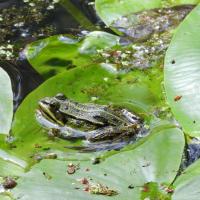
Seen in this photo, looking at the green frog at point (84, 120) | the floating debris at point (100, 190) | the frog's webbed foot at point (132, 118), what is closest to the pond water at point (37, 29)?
the green frog at point (84, 120)

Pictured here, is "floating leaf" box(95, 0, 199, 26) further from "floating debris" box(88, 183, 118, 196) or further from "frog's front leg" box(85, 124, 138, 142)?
"floating debris" box(88, 183, 118, 196)

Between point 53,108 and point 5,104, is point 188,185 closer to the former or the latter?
point 53,108

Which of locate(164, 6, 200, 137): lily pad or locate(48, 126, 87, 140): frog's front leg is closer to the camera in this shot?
locate(164, 6, 200, 137): lily pad

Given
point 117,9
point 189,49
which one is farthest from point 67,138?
point 117,9

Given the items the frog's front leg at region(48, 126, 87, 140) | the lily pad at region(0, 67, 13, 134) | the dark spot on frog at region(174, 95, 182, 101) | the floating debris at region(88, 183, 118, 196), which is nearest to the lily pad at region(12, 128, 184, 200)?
the floating debris at region(88, 183, 118, 196)

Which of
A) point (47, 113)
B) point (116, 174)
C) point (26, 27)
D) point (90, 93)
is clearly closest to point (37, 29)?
point (26, 27)

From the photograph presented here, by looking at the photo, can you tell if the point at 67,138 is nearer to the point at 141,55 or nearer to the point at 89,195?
the point at 89,195

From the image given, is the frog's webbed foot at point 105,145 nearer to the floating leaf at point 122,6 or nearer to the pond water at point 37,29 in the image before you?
the pond water at point 37,29
